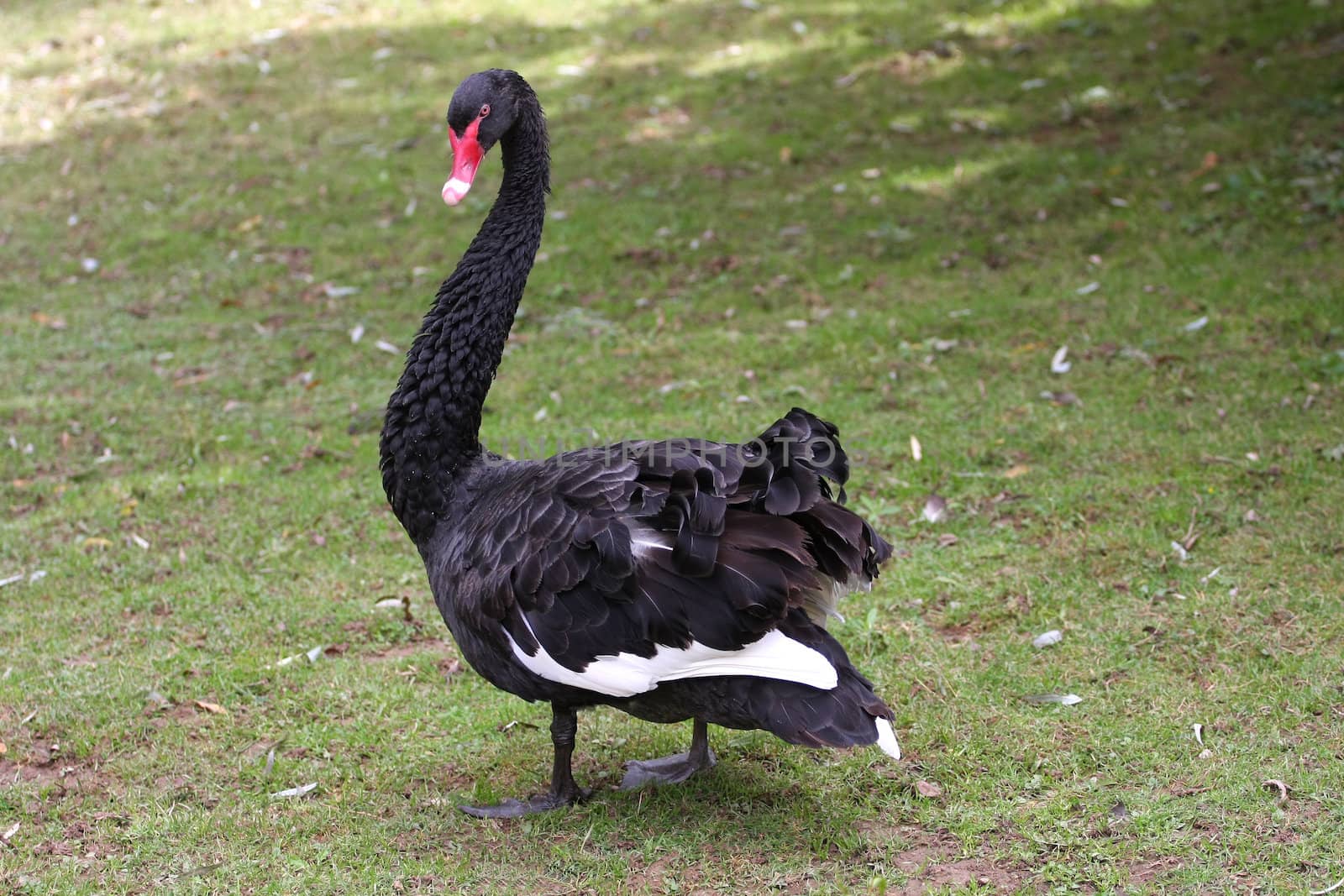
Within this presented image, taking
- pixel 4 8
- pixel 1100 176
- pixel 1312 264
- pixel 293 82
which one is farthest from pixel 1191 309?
pixel 4 8

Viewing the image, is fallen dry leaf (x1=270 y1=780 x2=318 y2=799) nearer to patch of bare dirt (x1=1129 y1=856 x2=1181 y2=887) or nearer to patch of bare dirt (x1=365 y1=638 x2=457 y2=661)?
patch of bare dirt (x1=365 y1=638 x2=457 y2=661)

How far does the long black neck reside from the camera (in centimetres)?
395

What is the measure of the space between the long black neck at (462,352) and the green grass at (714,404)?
3.24 ft

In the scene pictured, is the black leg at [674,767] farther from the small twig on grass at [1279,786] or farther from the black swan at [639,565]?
the small twig on grass at [1279,786]

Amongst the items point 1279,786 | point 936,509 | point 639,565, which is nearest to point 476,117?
point 639,565

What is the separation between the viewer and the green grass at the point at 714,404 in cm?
369

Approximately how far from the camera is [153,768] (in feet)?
13.5

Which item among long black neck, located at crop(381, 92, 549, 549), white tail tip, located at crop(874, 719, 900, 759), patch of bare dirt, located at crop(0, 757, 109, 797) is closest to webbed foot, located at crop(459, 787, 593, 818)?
long black neck, located at crop(381, 92, 549, 549)

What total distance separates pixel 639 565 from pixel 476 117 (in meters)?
1.53

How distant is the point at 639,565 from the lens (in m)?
3.32

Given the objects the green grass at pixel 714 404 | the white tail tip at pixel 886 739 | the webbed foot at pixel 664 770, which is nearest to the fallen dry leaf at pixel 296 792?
the green grass at pixel 714 404

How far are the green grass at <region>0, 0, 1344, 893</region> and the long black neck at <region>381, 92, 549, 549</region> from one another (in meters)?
0.99

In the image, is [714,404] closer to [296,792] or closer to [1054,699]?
[1054,699]

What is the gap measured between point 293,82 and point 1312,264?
9.08 meters
